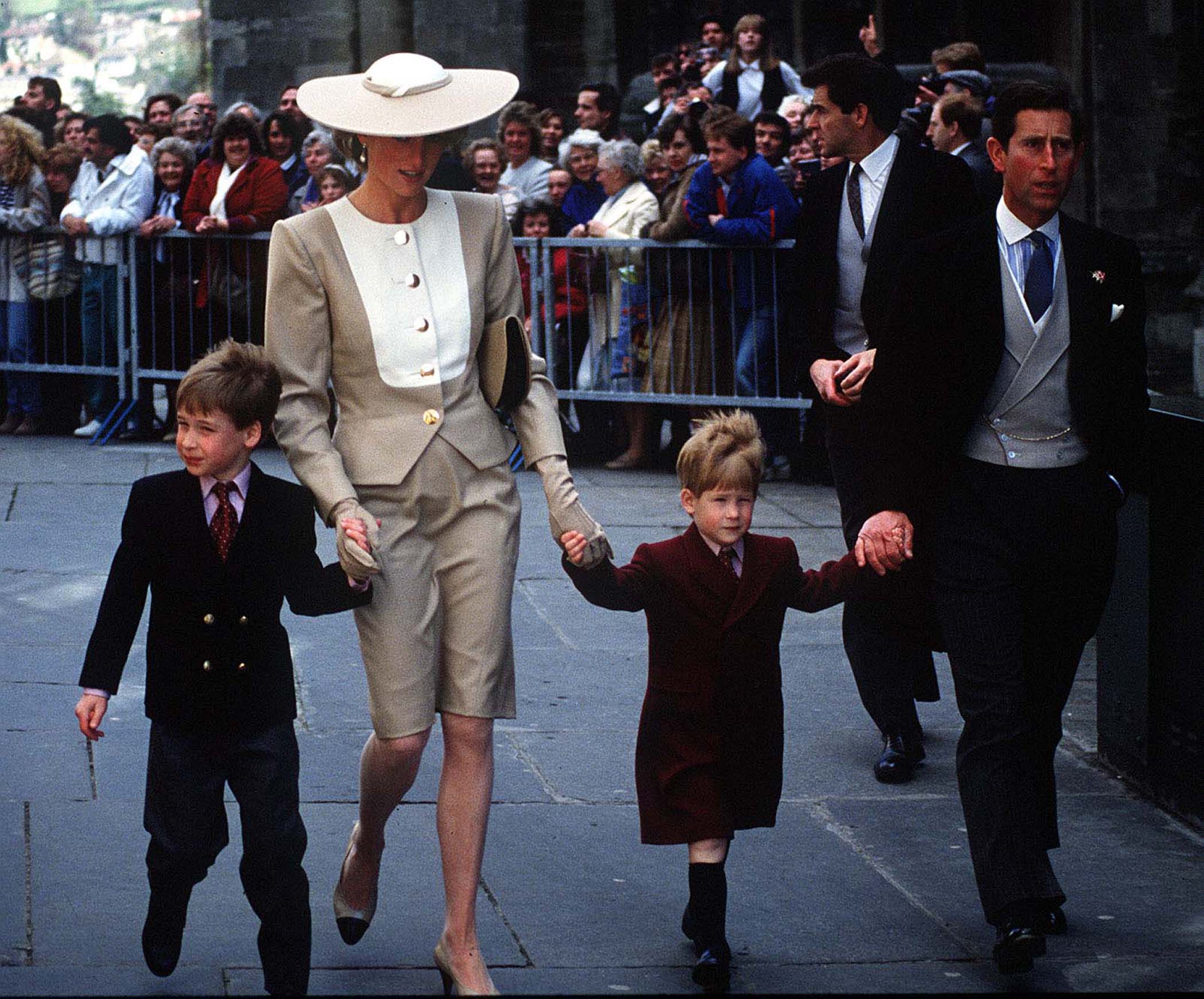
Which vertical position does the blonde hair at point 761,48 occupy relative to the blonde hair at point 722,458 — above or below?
above

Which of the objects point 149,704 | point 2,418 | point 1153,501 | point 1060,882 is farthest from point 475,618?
point 2,418

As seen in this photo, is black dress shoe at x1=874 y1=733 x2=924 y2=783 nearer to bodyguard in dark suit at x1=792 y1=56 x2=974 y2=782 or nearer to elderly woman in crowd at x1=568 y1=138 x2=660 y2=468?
bodyguard in dark suit at x1=792 y1=56 x2=974 y2=782

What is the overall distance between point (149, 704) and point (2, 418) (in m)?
10.1

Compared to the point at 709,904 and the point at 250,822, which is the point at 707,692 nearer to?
the point at 709,904

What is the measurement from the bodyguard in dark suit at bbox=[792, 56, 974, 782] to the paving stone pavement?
323mm

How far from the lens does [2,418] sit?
44.6ft

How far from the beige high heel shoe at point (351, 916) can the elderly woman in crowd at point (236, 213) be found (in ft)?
26.7

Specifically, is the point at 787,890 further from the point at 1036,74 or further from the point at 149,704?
the point at 1036,74

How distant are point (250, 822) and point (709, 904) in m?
0.99

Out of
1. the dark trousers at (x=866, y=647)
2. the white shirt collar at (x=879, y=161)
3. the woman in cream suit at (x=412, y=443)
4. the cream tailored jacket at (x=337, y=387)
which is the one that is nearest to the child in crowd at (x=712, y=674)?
the woman in cream suit at (x=412, y=443)

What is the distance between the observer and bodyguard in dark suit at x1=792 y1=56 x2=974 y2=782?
5758 mm

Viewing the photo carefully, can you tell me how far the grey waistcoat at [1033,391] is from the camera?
4.50 metres

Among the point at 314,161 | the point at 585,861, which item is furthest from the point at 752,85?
the point at 585,861

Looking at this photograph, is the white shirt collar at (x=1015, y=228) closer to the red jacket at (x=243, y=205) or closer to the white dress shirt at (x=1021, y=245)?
the white dress shirt at (x=1021, y=245)
